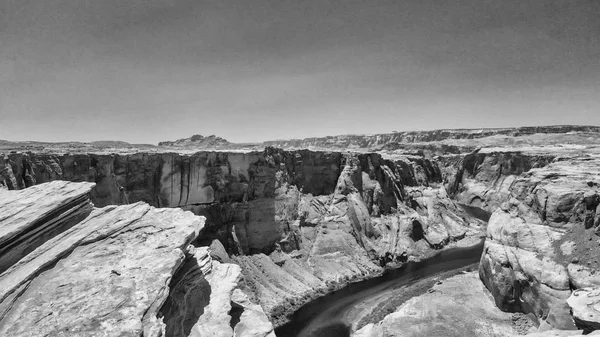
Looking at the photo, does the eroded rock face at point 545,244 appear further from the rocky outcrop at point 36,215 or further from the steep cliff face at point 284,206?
the rocky outcrop at point 36,215

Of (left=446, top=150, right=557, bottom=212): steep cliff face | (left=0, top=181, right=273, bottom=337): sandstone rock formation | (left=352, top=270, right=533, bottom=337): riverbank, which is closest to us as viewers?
(left=0, top=181, right=273, bottom=337): sandstone rock formation

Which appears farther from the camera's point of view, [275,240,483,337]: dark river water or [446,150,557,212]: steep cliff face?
[446,150,557,212]: steep cliff face

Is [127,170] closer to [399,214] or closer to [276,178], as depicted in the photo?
[276,178]

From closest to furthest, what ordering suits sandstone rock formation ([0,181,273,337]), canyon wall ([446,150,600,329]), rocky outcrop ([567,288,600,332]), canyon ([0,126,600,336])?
sandstone rock formation ([0,181,273,337]) < canyon ([0,126,600,336]) < rocky outcrop ([567,288,600,332]) < canyon wall ([446,150,600,329])

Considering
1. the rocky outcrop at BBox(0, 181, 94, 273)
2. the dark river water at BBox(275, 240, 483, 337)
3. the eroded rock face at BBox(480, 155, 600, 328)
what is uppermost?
the rocky outcrop at BBox(0, 181, 94, 273)

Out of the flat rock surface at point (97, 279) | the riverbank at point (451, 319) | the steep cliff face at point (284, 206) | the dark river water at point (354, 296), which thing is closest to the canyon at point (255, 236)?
the flat rock surface at point (97, 279)

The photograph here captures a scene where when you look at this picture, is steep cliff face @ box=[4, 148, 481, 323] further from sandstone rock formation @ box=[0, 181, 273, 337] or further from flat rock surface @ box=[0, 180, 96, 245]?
sandstone rock formation @ box=[0, 181, 273, 337]

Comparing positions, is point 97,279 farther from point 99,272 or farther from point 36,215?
point 36,215

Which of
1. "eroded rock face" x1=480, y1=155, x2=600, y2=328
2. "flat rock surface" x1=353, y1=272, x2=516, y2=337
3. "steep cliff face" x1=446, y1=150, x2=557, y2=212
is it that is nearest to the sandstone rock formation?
"flat rock surface" x1=353, y1=272, x2=516, y2=337

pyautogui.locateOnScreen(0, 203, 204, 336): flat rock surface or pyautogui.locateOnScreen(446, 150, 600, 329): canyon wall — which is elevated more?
pyautogui.locateOnScreen(0, 203, 204, 336): flat rock surface
